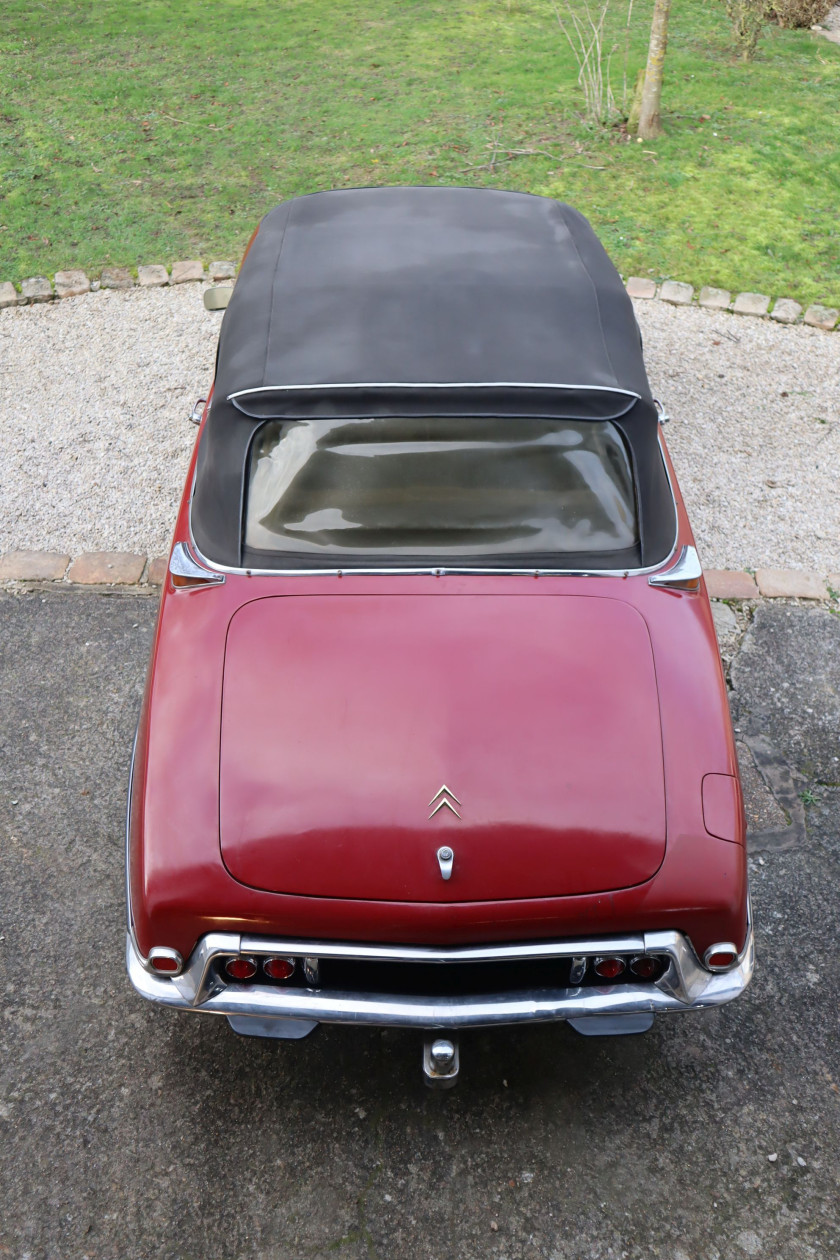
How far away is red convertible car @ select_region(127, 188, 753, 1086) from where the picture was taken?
261 cm

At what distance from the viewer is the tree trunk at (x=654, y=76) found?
7.68 m

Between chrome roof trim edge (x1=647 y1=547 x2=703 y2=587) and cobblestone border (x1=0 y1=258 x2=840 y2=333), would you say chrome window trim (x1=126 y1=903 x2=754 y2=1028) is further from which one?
cobblestone border (x1=0 y1=258 x2=840 y2=333)

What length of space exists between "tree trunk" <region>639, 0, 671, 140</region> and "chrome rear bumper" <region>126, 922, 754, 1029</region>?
781cm

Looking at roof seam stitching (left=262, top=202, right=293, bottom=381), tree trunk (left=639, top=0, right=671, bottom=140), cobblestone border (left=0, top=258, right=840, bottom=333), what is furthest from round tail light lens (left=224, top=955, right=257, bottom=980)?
tree trunk (left=639, top=0, right=671, bottom=140)

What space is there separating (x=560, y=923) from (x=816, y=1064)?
1.30 meters

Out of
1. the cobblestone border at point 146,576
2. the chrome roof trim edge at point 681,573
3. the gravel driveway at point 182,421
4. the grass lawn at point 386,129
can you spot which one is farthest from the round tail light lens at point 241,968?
the grass lawn at point 386,129

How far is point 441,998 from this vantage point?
268 cm

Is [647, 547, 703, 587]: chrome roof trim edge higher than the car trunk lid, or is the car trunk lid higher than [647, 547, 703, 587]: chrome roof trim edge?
[647, 547, 703, 587]: chrome roof trim edge

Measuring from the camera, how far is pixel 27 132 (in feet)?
28.3

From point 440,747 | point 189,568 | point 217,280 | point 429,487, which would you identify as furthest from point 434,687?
point 217,280

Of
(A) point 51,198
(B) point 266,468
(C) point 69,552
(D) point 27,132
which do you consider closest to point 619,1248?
(B) point 266,468

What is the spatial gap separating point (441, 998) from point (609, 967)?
0.49 meters

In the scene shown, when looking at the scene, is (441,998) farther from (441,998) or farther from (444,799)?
(444,799)

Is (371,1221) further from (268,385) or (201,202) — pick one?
(201,202)
